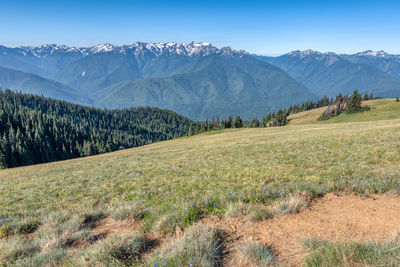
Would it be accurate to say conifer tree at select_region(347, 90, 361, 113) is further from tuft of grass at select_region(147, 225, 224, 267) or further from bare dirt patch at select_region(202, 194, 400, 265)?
tuft of grass at select_region(147, 225, 224, 267)

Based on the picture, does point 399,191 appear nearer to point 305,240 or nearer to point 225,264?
point 305,240

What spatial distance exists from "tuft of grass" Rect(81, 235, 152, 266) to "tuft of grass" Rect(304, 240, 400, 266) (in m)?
3.13

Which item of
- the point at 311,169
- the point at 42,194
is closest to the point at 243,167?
the point at 311,169

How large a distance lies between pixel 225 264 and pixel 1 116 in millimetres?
208130

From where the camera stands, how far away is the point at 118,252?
143 inches

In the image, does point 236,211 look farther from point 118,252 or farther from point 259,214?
point 118,252

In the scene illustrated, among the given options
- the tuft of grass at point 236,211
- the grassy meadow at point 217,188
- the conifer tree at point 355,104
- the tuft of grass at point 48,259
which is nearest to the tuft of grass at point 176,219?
the grassy meadow at point 217,188

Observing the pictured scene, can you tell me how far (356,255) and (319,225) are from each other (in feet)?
5.36

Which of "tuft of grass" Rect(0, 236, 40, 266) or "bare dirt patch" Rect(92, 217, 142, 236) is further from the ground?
"tuft of grass" Rect(0, 236, 40, 266)

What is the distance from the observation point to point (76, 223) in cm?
530

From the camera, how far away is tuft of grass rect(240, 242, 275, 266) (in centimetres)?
325

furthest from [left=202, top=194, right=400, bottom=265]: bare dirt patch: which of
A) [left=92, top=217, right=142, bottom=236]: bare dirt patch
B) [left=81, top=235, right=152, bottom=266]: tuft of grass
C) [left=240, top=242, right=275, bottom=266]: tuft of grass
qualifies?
[left=92, top=217, right=142, bottom=236]: bare dirt patch

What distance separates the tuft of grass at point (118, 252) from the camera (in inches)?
134

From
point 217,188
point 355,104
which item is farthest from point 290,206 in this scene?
point 355,104
